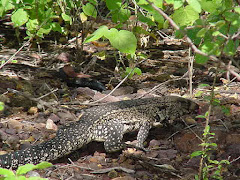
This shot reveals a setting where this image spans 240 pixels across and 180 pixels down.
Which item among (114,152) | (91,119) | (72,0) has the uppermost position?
(72,0)

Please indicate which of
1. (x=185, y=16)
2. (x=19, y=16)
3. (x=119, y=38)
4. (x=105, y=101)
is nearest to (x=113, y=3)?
(x=119, y=38)

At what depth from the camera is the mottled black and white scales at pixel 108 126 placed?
464cm

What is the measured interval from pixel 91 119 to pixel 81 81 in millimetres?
1828

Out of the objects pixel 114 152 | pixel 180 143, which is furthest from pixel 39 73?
pixel 180 143

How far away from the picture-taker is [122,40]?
12.0ft

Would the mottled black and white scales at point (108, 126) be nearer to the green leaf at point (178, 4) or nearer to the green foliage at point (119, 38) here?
the green foliage at point (119, 38)

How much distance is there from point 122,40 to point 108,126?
1.98m

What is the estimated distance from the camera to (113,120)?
5.54 metres

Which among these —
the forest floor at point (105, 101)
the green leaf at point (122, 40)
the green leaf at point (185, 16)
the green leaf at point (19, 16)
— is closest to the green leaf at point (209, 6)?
the green leaf at point (185, 16)

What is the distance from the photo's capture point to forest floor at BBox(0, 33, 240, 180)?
181 inches

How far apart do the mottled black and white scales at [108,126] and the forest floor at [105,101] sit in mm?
171

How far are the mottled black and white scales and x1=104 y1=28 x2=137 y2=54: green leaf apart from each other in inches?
69.2

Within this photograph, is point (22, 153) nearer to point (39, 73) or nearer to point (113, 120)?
point (113, 120)

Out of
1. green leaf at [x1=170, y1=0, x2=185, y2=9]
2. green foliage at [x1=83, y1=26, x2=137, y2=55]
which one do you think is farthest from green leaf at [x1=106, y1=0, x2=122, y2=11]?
green leaf at [x1=170, y1=0, x2=185, y2=9]
